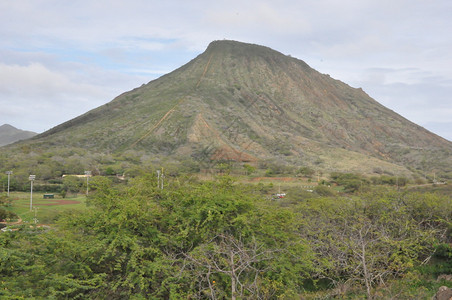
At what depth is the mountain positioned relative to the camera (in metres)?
95.6

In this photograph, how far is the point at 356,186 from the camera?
61.7 m

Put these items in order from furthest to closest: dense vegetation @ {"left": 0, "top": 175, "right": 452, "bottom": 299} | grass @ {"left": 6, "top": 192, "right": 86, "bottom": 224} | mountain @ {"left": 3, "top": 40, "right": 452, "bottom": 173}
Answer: mountain @ {"left": 3, "top": 40, "right": 452, "bottom": 173} < grass @ {"left": 6, "top": 192, "right": 86, "bottom": 224} < dense vegetation @ {"left": 0, "top": 175, "right": 452, "bottom": 299}

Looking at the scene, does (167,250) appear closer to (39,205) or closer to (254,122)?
(39,205)

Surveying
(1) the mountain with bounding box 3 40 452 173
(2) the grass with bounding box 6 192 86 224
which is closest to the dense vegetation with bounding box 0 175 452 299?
(2) the grass with bounding box 6 192 86 224

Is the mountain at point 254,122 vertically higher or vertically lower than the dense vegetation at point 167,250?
higher

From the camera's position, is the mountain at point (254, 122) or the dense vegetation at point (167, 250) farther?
the mountain at point (254, 122)

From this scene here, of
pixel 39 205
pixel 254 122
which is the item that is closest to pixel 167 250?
pixel 39 205

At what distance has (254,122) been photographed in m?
109

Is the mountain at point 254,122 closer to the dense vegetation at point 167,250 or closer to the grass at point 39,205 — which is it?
the grass at point 39,205

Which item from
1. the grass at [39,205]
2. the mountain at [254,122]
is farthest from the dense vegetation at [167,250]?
the mountain at [254,122]

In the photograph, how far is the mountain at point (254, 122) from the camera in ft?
314

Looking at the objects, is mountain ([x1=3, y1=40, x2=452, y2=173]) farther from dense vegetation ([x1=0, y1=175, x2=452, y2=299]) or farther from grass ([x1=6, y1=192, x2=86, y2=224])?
dense vegetation ([x1=0, y1=175, x2=452, y2=299])

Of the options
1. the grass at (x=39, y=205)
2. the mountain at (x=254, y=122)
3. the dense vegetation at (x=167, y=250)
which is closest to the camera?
the dense vegetation at (x=167, y=250)

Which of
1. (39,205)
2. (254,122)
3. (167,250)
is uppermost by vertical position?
(254,122)
